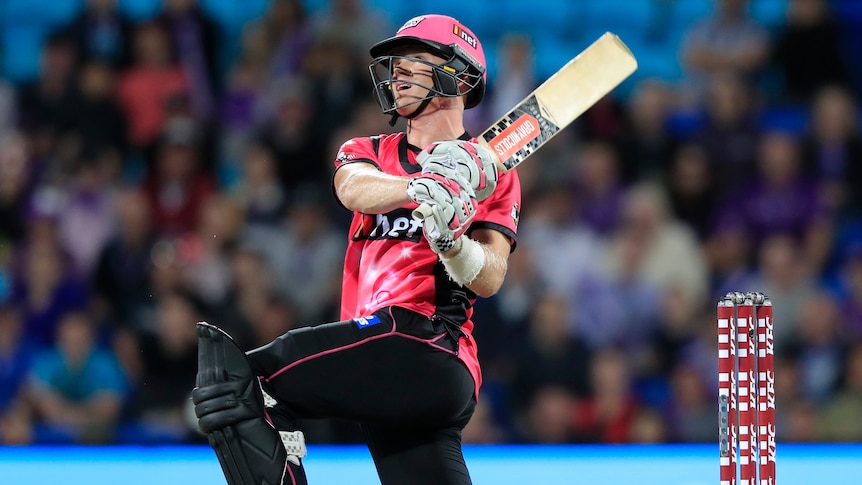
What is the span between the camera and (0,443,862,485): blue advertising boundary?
5867 mm

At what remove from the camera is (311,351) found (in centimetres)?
318

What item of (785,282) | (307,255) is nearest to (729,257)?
(785,282)

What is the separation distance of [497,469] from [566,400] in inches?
55.3

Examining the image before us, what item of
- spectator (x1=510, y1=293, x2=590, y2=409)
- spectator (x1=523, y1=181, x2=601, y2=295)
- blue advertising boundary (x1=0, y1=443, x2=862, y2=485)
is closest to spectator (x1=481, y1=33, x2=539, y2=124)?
spectator (x1=523, y1=181, x2=601, y2=295)

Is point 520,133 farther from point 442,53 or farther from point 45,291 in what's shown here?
point 45,291

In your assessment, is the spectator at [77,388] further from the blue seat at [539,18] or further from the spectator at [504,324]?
the blue seat at [539,18]

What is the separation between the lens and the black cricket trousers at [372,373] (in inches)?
124

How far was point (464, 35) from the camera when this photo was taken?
12.1ft

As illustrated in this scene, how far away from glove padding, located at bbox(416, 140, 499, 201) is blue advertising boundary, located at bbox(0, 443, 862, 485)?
A: 277 centimetres

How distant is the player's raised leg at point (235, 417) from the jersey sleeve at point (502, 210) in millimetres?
905

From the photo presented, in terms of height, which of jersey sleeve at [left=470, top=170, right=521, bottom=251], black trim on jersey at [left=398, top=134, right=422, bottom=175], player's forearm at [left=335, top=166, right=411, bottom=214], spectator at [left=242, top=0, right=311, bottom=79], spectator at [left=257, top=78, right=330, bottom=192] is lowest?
player's forearm at [left=335, top=166, right=411, bottom=214]

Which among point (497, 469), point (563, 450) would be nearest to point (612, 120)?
point (563, 450)

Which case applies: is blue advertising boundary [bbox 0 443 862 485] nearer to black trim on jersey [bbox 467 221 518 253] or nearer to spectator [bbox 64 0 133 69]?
black trim on jersey [bbox 467 221 518 253]

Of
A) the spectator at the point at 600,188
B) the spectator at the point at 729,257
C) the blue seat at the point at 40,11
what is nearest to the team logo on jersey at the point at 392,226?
the spectator at the point at 600,188
